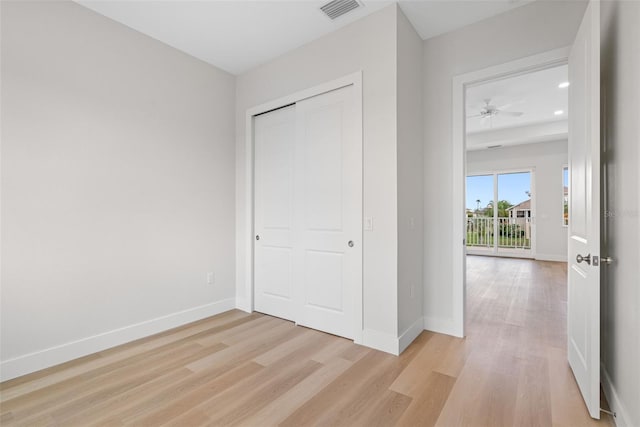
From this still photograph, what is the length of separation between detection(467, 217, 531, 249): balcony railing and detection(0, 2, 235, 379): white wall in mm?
7706

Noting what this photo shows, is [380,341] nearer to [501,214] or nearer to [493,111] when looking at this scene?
[493,111]

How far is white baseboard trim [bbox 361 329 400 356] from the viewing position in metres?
2.44

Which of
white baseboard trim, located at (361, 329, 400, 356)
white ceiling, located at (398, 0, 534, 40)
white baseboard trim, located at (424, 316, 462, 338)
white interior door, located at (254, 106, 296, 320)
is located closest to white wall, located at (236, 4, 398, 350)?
white baseboard trim, located at (361, 329, 400, 356)

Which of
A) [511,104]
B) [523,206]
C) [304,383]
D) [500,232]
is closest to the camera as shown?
[304,383]

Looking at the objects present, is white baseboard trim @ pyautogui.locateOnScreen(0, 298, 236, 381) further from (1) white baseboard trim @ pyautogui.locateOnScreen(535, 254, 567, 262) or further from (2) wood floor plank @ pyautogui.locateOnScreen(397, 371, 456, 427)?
(1) white baseboard trim @ pyautogui.locateOnScreen(535, 254, 567, 262)

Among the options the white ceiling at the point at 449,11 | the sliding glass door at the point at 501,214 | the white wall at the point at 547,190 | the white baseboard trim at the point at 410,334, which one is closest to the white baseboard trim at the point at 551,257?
the white wall at the point at 547,190

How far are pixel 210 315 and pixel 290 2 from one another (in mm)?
3283

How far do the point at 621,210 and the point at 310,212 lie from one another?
2.29 metres

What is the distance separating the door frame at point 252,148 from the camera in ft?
8.72

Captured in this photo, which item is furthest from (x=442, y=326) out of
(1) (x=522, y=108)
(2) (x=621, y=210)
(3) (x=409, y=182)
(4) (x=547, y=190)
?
(4) (x=547, y=190)

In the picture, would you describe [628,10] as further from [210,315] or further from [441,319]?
[210,315]

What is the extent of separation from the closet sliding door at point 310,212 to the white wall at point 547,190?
7.01 m

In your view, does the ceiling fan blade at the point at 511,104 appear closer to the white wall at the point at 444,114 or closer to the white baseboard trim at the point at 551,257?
the white wall at the point at 444,114

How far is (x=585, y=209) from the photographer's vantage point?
1803 mm
